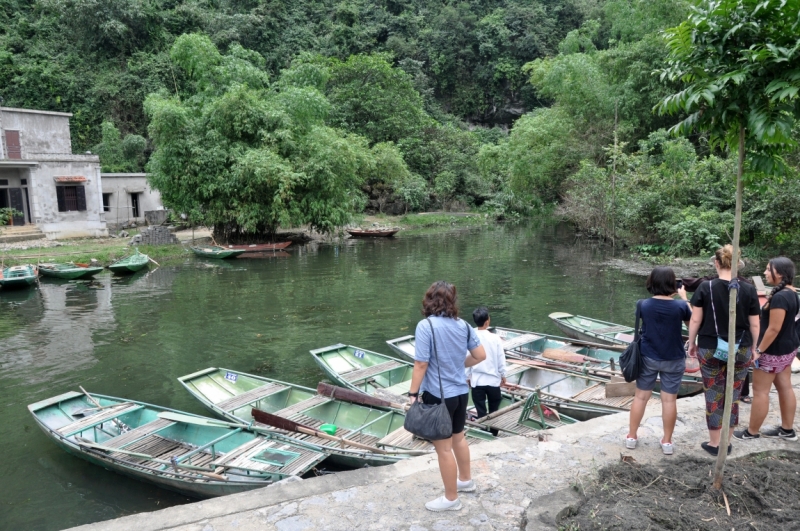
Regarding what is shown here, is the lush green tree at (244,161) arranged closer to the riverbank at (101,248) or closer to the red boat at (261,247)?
the red boat at (261,247)

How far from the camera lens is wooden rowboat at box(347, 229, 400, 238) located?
3183 centimetres

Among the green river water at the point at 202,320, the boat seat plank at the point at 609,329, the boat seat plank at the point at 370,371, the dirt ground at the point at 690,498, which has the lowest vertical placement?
the green river water at the point at 202,320

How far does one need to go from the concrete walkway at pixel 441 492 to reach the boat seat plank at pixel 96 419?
3652mm

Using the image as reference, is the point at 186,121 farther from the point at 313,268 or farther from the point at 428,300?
the point at 428,300

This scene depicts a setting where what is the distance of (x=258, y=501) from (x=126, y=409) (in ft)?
14.5

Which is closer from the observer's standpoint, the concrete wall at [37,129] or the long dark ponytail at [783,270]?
the long dark ponytail at [783,270]

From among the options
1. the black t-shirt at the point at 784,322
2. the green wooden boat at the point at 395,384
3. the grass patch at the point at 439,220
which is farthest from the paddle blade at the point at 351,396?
the grass patch at the point at 439,220

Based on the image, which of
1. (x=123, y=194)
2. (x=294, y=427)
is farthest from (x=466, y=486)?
(x=123, y=194)

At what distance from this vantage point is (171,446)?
6961 mm

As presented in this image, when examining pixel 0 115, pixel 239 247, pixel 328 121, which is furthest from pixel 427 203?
pixel 0 115

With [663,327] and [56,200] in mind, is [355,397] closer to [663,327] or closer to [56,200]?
[663,327]

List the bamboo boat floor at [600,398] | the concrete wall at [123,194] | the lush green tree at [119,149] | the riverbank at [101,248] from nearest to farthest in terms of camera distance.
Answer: the bamboo boat floor at [600,398]
the riverbank at [101,248]
the concrete wall at [123,194]
the lush green tree at [119,149]

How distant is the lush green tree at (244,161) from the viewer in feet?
84.2

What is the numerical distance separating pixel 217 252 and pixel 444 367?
21804 mm
